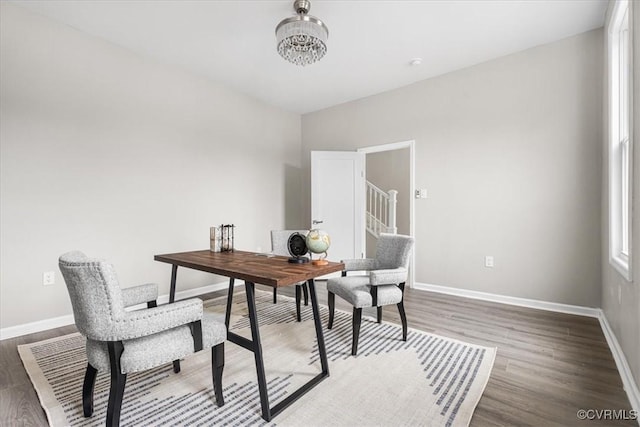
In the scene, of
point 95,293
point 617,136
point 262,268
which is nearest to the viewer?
point 95,293

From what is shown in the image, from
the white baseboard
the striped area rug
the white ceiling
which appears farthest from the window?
the striped area rug

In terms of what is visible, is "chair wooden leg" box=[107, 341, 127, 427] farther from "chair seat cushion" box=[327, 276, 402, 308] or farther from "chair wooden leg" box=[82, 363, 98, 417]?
"chair seat cushion" box=[327, 276, 402, 308]

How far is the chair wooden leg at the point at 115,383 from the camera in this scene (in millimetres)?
1284

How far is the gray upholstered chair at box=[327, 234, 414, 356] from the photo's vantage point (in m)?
2.25

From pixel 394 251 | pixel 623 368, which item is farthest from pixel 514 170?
pixel 623 368

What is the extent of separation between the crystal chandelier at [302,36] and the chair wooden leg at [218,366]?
212 centimetres

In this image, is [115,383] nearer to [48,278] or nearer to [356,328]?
[356,328]

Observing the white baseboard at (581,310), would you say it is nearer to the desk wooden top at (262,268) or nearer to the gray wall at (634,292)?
the gray wall at (634,292)

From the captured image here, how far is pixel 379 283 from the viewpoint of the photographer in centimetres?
227

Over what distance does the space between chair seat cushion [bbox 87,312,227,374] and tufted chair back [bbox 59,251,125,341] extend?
12cm

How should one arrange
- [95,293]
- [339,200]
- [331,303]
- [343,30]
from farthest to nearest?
[339,200]
[343,30]
[331,303]
[95,293]

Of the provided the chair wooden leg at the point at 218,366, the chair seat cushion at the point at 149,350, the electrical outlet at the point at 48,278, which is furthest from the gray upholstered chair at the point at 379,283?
the electrical outlet at the point at 48,278

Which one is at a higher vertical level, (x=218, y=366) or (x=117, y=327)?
(x=117, y=327)

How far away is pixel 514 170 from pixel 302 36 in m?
2.63
